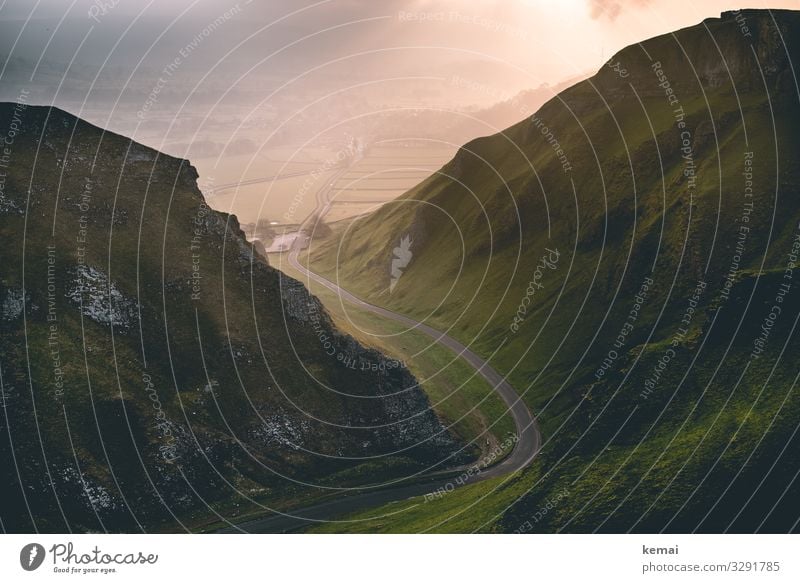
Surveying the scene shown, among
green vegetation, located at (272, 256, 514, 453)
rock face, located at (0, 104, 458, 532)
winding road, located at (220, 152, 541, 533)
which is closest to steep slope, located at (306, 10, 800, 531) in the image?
winding road, located at (220, 152, 541, 533)

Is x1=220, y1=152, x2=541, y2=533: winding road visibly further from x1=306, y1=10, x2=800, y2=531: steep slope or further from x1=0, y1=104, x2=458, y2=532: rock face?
x1=306, y1=10, x2=800, y2=531: steep slope

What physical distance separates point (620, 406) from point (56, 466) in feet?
228

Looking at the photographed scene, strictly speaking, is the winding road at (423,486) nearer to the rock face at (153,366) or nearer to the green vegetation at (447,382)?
the green vegetation at (447,382)

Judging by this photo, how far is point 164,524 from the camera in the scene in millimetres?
76938

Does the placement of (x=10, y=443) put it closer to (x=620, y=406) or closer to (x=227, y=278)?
(x=227, y=278)

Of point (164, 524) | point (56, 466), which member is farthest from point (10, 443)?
point (164, 524)

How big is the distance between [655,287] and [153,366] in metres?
90.2

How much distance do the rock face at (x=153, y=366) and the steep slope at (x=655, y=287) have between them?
30972mm

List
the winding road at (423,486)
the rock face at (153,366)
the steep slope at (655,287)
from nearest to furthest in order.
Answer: the steep slope at (655,287)
the rock face at (153,366)
the winding road at (423,486)

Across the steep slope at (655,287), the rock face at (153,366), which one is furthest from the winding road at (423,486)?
the steep slope at (655,287)

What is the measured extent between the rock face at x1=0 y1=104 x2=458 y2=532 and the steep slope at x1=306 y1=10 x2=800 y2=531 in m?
31.0

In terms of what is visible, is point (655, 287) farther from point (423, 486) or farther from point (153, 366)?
point (153, 366)

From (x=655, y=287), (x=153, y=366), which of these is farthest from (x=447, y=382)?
(x=153, y=366)

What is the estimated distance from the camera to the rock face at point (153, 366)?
75.8 metres
